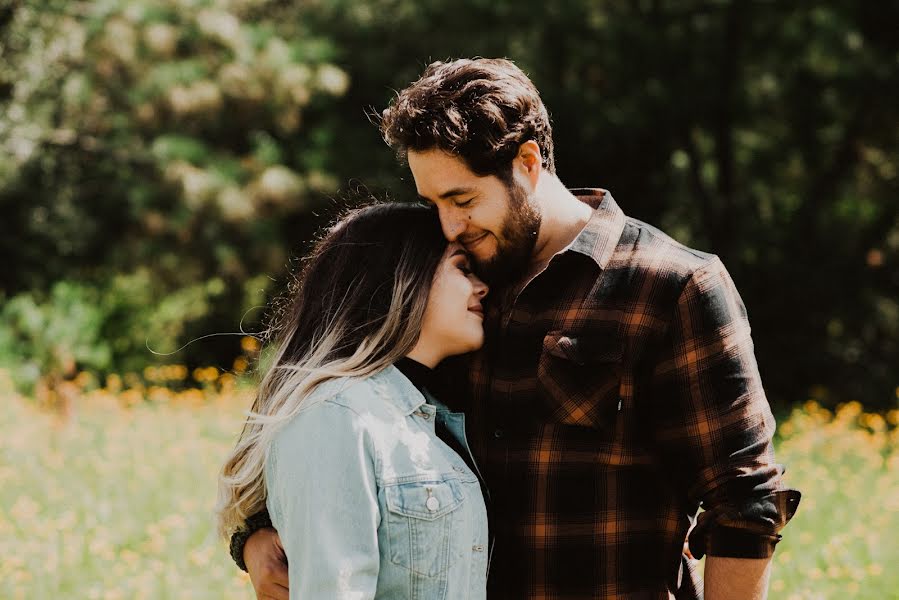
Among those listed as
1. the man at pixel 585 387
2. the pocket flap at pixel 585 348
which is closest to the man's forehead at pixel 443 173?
the man at pixel 585 387

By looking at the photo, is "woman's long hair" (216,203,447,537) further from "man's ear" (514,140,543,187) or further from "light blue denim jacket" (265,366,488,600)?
"man's ear" (514,140,543,187)

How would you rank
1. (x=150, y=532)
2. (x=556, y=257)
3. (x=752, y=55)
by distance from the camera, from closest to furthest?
(x=556, y=257) → (x=150, y=532) → (x=752, y=55)

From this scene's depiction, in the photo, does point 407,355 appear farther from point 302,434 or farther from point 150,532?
point 150,532

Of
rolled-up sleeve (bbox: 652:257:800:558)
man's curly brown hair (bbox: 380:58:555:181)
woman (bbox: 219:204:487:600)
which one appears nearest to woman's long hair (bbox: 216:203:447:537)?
woman (bbox: 219:204:487:600)

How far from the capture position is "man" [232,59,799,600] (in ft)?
6.54

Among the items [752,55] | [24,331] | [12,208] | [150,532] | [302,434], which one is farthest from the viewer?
[12,208]

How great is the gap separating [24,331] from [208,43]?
3.55 meters

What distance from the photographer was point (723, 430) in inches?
77.9

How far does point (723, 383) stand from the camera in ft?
6.53

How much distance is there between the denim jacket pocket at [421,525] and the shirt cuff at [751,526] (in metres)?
0.53

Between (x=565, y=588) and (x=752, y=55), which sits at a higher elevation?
(x=752, y=55)

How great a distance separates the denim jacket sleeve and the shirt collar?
0.64 m

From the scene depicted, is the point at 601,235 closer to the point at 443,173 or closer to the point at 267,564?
the point at 443,173

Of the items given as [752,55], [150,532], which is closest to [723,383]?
[150,532]
